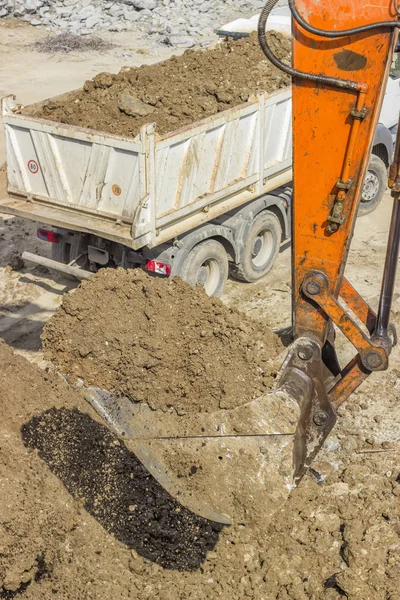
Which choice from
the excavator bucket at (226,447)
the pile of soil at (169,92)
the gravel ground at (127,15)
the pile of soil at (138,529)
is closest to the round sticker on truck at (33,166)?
the pile of soil at (169,92)

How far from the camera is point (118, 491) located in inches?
217

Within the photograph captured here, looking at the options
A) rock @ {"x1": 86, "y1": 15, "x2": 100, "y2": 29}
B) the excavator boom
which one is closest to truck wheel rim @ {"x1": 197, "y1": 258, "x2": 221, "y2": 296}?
the excavator boom

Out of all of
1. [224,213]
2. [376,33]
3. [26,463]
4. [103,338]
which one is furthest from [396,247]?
[224,213]

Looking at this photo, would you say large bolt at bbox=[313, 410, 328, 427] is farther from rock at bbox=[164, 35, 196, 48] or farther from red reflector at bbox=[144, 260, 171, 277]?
rock at bbox=[164, 35, 196, 48]

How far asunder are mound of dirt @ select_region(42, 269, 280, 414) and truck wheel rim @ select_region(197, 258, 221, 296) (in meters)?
3.00

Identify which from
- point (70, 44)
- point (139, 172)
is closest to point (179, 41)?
point (70, 44)

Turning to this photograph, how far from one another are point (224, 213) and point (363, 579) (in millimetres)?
4680

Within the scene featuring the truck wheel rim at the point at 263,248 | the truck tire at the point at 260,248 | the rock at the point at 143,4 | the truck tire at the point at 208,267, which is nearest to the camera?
the truck tire at the point at 208,267

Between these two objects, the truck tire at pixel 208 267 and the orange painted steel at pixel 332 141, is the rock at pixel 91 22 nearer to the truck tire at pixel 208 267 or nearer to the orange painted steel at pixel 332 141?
the truck tire at pixel 208 267

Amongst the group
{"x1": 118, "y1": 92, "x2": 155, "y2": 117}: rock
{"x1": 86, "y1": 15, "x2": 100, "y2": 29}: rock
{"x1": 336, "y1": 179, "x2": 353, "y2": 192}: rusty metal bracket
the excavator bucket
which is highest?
{"x1": 336, "y1": 179, "x2": 353, "y2": 192}: rusty metal bracket

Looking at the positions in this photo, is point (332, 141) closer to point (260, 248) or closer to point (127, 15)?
point (260, 248)

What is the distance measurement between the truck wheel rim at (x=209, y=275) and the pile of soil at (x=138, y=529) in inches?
118

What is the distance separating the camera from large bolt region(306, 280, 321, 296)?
4.81m

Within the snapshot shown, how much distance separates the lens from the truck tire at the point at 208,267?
8.05m
